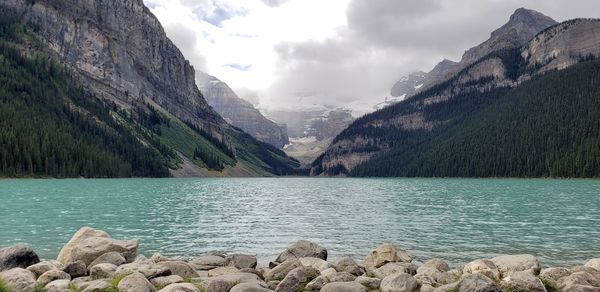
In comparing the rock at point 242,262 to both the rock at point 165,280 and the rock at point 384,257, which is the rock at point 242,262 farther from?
the rock at point 384,257

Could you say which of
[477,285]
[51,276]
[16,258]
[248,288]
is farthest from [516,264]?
[16,258]

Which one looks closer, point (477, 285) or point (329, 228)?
point (477, 285)

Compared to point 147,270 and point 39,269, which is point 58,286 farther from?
point 147,270

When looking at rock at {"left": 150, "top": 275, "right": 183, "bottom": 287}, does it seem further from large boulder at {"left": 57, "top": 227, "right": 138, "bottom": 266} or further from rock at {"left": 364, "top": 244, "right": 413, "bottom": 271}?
rock at {"left": 364, "top": 244, "right": 413, "bottom": 271}

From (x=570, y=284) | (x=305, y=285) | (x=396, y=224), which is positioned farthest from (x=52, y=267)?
(x=396, y=224)

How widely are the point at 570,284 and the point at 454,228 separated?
2976 centimetres

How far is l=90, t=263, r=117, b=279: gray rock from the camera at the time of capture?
22.9m

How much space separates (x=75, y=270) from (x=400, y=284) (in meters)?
16.6

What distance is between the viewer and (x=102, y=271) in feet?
75.6

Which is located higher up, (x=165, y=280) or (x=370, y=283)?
(x=165, y=280)

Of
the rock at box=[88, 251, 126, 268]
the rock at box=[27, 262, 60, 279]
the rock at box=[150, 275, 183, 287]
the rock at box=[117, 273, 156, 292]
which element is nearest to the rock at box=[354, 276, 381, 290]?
the rock at box=[150, 275, 183, 287]

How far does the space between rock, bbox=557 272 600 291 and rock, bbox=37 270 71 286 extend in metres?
23.4

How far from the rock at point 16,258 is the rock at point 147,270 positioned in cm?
647

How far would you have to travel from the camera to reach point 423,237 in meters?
44.6
